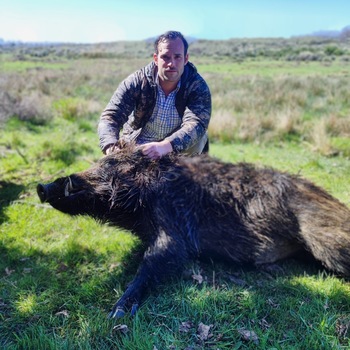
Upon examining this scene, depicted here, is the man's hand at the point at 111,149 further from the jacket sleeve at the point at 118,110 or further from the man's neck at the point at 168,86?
the man's neck at the point at 168,86

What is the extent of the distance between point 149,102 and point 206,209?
70.8 inches

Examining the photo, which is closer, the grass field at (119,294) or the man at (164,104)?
the grass field at (119,294)

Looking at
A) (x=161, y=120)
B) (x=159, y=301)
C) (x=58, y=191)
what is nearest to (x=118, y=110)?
(x=161, y=120)

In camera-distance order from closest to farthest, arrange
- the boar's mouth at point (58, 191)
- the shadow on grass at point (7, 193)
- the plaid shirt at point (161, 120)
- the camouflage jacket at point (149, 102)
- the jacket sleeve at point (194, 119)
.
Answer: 1. the boar's mouth at point (58, 191)
2. the jacket sleeve at point (194, 119)
3. the camouflage jacket at point (149, 102)
4. the plaid shirt at point (161, 120)
5. the shadow on grass at point (7, 193)

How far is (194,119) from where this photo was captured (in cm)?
455

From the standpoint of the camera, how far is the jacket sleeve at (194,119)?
14.0 feet

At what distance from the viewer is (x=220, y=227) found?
380cm

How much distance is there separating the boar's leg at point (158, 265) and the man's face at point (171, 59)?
6.58 feet

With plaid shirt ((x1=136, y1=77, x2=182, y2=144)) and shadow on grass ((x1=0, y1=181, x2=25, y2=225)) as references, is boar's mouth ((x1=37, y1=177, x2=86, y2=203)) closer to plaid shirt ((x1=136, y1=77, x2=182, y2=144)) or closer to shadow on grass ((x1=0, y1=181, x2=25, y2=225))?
plaid shirt ((x1=136, y1=77, x2=182, y2=144))

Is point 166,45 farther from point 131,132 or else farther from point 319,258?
point 319,258

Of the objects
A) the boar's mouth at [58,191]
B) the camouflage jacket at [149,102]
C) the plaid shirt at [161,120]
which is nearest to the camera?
the boar's mouth at [58,191]

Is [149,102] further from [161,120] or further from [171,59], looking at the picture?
[171,59]

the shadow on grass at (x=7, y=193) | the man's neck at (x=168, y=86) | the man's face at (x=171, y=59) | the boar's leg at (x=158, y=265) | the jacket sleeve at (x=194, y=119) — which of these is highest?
the man's face at (x=171, y=59)

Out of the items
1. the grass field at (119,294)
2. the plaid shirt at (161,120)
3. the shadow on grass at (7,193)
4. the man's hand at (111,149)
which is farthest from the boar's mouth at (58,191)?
the shadow on grass at (7,193)
